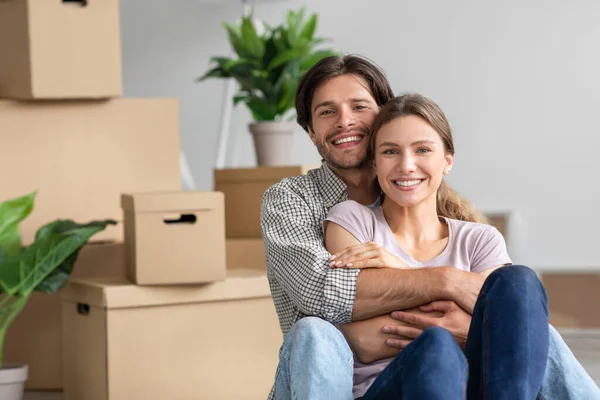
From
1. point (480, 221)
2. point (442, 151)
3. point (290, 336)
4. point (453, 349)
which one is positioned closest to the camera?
point (453, 349)

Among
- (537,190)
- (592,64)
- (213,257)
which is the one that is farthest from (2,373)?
(592,64)

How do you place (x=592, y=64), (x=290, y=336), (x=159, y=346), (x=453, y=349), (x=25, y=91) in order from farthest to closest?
(x=592, y=64), (x=25, y=91), (x=159, y=346), (x=290, y=336), (x=453, y=349)

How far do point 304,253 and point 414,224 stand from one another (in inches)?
8.1

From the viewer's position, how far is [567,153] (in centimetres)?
359

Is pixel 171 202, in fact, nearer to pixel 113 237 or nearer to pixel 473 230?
pixel 113 237

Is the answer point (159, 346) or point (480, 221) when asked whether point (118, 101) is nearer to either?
point (159, 346)

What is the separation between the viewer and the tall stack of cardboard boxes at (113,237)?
7.57 ft

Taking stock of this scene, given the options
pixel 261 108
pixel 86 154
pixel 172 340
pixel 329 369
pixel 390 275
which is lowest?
pixel 172 340

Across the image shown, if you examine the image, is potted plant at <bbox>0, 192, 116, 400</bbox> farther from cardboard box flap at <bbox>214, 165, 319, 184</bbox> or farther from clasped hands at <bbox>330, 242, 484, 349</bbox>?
clasped hands at <bbox>330, 242, 484, 349</bbox>

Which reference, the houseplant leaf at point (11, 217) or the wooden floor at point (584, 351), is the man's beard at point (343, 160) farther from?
the wooden floor at point (584, 351)

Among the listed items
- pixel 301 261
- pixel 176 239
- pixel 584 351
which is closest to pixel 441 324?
pixel 301 261

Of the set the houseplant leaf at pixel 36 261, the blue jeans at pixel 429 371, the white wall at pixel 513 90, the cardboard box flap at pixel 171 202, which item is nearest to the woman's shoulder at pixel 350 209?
the blue jeans at pixel 429 371

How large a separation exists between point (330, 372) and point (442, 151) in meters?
0.45

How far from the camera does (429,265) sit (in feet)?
5.15
